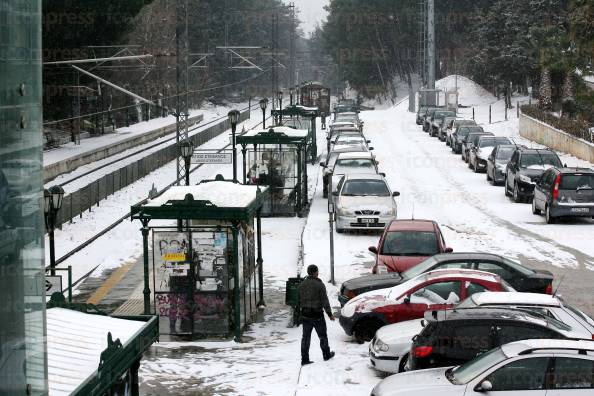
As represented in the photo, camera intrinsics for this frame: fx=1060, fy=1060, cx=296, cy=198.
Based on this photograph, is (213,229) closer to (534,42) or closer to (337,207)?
(337,207)

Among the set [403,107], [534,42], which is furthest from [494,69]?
[403,107]

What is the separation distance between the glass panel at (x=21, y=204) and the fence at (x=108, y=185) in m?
28.3

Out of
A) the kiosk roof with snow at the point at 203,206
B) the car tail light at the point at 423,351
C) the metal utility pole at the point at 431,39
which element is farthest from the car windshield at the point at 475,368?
the metal utility pole at the point at 431,39

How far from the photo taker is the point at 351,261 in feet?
80.6

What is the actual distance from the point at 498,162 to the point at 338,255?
1588 centimetres

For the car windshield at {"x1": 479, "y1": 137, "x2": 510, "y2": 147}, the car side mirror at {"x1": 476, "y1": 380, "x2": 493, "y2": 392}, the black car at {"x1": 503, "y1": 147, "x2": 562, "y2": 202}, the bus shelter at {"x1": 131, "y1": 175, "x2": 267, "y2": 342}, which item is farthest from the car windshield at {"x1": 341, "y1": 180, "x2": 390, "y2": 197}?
the car side mirror at {"x1": 476, "y1": 380, "x2": 493, "y2": 392}

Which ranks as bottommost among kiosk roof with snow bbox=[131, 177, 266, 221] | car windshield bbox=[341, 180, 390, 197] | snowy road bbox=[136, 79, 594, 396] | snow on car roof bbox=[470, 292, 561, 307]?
snowy road bbox=[136, 79, 594, 396]

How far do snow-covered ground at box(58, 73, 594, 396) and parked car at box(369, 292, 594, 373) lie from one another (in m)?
0.31

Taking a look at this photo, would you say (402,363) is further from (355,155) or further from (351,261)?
(355,155)

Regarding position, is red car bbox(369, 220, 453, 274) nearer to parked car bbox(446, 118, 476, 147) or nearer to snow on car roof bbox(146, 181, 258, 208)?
snow on car roof bbox(146, 181, 258, 208)

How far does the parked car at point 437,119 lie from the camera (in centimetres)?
6356

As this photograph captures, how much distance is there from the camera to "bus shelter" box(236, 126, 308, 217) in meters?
32.6

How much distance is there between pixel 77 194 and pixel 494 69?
53.0 metres

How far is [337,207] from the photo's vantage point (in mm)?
29016
